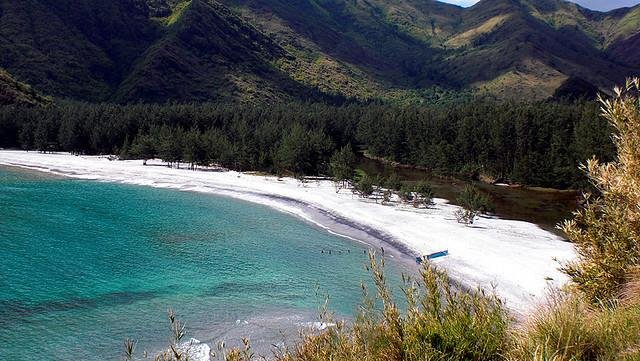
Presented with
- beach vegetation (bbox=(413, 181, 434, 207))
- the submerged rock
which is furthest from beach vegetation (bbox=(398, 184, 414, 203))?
the submerged rock

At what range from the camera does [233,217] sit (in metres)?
71.4

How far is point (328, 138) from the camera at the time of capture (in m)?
129

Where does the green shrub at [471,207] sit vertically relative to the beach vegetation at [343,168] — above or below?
below

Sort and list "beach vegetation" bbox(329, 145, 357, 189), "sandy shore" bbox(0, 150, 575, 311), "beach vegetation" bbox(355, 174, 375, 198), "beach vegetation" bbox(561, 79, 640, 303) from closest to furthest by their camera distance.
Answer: "beach vegetation" bbox(561, 79, 640, 303) → "sandy shore" bbox(0, 150, 575, 311) → "beach vegetation" bbox(355, 174, 375, 198) → "beach vegetation" bbox(329, 145, 357, 189)

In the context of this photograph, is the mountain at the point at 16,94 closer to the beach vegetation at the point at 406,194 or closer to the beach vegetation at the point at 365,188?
the beach vegetation at the point at 365,188

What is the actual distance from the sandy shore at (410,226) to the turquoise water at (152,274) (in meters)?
5.57

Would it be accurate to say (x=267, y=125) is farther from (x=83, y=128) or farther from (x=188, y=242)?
(x=188, y=242)

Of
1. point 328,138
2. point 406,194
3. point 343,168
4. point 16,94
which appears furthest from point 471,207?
point 16,94

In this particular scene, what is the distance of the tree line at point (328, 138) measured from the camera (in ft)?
365

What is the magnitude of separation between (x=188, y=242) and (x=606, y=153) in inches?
3120

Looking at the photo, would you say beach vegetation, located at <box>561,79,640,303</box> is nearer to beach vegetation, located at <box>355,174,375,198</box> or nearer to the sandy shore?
the sandy shore

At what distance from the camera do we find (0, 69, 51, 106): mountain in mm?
166375

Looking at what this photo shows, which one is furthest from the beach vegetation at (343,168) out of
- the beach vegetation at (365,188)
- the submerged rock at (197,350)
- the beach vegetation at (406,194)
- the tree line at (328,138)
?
the submerged rock at (197,350)

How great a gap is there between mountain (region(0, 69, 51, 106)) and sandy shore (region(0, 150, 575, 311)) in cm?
6398
